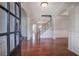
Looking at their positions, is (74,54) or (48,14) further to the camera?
(48,14)

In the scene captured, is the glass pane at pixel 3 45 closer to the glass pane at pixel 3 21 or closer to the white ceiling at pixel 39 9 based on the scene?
the glass pane at pixel 3 21

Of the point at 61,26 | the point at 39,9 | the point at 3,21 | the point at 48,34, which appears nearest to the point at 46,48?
the point at 48,34

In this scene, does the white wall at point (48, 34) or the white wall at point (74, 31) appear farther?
the white wall at point (48, 34)

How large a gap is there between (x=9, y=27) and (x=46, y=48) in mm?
623

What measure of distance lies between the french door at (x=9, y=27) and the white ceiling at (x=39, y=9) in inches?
5.2

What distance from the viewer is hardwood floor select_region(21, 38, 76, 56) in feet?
4.72

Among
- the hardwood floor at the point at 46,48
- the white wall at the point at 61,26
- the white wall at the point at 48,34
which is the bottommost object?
the hardwood floor at the point at 46,48

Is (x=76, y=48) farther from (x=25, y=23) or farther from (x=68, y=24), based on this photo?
(x=25, y=23)

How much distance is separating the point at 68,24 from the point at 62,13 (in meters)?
0.19

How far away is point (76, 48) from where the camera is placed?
150cm

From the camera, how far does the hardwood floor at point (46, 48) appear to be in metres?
1.44

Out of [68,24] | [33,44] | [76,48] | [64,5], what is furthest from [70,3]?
[33,44]

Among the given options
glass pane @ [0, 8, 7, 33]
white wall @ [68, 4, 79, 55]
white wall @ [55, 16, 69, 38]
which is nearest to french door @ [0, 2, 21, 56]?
glass pane @ [0, 8, 7, 33]

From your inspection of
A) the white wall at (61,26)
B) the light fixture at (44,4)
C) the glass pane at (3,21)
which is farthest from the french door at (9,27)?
the white wall at (61,26)
